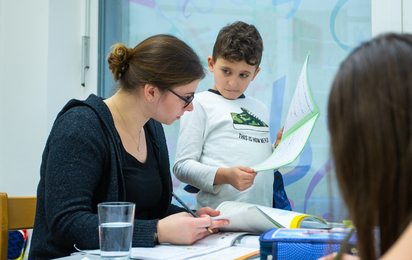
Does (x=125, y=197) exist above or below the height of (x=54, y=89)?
below

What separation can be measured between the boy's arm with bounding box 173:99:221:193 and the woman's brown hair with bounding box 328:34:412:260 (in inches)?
33.8

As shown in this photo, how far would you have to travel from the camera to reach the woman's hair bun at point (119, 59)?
109cm

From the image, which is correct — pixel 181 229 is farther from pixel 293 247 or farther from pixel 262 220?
pixel 293 247

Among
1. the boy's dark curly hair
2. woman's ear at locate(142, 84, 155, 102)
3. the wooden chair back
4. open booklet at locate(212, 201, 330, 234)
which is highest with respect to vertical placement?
the boy's dark curly hair

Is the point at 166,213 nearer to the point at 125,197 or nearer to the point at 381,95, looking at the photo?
the point at 125,197

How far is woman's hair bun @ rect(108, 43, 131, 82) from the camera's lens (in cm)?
109

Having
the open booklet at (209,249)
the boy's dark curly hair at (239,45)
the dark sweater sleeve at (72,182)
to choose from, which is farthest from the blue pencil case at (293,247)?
the boy's dark curly hair at (239,45)

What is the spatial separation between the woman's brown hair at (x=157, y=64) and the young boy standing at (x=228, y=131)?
0.23 meters

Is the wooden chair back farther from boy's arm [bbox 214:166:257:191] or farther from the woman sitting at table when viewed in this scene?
boy's arm [bbox 214:166:257:191]

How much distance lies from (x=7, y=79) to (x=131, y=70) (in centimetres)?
127

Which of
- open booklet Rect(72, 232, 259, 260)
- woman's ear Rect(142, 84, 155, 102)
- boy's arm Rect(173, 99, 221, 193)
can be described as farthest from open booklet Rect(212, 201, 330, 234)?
woman's ear Rect(142, 84, 155, 102)

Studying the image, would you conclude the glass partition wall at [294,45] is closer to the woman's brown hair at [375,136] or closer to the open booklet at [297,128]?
the open booklet at [297,128]

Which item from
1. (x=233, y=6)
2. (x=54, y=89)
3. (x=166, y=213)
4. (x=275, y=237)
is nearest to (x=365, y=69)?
(x=275, y=237)

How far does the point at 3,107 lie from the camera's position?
201 cm
